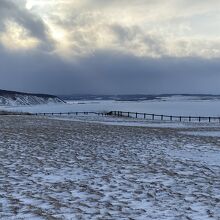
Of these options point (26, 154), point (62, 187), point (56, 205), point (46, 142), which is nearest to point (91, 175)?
point (62, 187)

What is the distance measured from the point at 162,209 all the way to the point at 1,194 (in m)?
3.82

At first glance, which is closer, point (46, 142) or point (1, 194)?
point (1, 194)

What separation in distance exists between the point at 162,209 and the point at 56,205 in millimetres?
2282

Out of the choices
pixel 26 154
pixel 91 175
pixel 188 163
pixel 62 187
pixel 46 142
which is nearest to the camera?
pixel 62 187

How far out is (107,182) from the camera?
451 inches

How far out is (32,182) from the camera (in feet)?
36.9

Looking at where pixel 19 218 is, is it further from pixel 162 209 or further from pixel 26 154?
pixel 26 154

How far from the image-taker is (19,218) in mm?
7754

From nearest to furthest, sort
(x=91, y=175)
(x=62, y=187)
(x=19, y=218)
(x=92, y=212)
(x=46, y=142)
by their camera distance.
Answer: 1. (x=19, y=218)
2. (x=92, y=212)
3. (x=62, y=187)
4. (x=91, y=175)
5. (x=46, y=142)

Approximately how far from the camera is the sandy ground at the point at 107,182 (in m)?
8.45

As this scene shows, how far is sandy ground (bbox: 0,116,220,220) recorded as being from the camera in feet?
27.7

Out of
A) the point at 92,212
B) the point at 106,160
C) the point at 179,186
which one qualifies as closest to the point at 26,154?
the point at 106,160

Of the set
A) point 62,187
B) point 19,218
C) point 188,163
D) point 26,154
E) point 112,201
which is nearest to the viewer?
point 19,218

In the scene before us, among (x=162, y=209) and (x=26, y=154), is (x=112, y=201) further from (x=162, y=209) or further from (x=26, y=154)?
(x=26, y=154)
